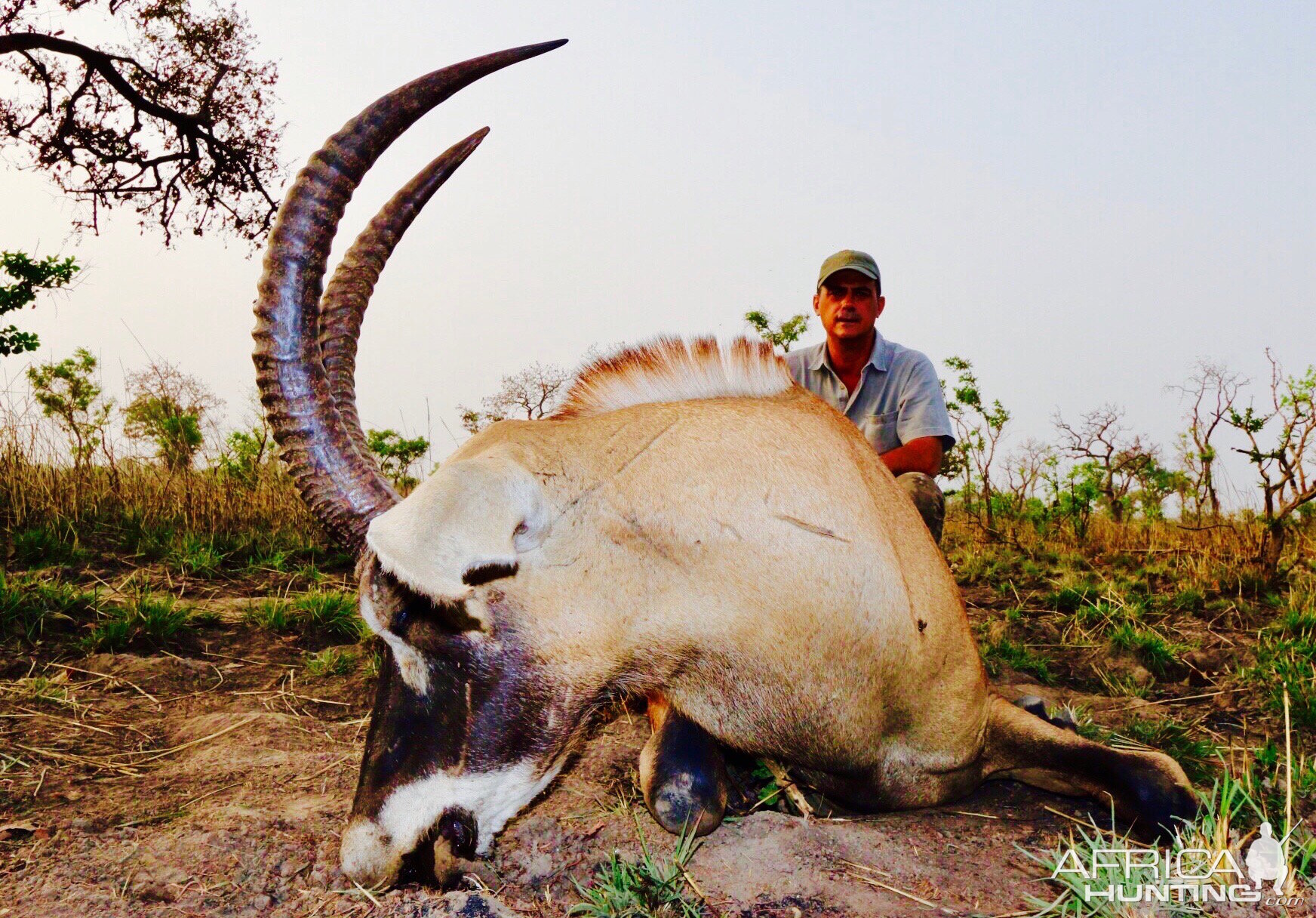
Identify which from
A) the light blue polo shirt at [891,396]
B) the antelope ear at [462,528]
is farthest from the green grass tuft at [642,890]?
the light blue polo shirt at [891,396]

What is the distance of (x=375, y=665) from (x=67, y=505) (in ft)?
12.4

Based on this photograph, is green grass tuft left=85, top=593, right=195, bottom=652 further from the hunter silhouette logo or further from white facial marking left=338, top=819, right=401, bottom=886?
the hunter silhouette logo

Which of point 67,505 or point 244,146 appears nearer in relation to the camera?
point 67,505

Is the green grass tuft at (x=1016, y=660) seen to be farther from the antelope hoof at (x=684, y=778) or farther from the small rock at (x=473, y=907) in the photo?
the small rock at (x=473, y=907)

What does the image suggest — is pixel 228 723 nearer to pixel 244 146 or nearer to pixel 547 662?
pixel 547 662

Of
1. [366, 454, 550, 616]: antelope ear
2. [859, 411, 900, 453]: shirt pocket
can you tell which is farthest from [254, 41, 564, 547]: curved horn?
[859, 411, 900, 453]: shirt pocket

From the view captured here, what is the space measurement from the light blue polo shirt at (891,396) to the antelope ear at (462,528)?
3337 millimetres

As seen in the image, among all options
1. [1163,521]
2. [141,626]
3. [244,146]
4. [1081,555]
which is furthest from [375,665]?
[244,146]

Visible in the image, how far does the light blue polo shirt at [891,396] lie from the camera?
17.4ft

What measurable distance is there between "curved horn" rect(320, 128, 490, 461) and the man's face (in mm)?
2830

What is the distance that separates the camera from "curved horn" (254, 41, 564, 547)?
2.62 metres

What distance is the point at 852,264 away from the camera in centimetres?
546

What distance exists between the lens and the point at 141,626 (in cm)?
502

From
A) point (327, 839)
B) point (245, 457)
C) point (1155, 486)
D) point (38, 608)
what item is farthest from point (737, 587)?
point (1155, 486)
